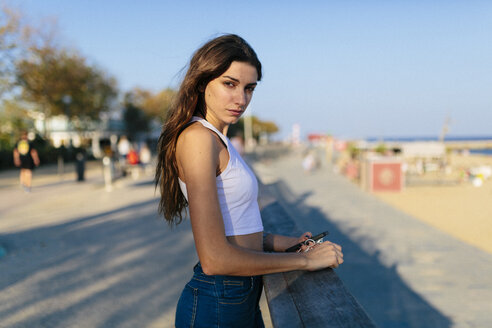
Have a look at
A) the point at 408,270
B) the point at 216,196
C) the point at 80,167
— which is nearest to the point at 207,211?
the point at 216,196

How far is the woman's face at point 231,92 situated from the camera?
4.68 ft

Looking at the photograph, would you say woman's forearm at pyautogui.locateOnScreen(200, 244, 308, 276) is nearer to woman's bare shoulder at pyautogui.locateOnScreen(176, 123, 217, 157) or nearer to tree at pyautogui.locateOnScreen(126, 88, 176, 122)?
woman's bare shoulder at pyautogui.locateOnScreen(176, 123, 217, 157)

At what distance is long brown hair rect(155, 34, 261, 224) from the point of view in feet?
4.57

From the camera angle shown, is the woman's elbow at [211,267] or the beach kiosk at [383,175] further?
the beach kiosk at [383,175]

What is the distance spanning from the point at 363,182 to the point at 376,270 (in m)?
12.4

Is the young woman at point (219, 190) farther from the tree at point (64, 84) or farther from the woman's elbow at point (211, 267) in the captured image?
the tree at point (64, 84)

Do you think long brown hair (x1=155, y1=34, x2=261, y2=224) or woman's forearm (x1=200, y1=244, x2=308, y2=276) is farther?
long brown hair (x1=155, y1=34, x2=261, y2=224)

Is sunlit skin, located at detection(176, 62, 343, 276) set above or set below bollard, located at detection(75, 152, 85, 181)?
above

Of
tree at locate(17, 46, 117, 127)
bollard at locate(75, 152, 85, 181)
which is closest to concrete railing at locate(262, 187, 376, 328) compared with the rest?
bollard at locate(75, 152, 85, 181)

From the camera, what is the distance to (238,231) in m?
1.38

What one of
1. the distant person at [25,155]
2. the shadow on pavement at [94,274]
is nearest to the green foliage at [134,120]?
the distant person at [25,155]

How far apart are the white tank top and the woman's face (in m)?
0.14

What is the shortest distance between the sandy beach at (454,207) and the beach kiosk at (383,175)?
1.30 feet

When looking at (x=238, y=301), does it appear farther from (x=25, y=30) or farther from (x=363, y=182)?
(x=25, y=30)
